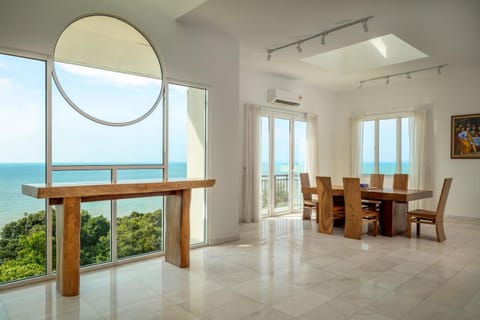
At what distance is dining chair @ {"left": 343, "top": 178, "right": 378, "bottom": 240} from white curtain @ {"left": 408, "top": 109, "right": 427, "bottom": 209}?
8.03 feet

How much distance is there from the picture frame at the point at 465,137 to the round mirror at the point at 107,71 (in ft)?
18.8

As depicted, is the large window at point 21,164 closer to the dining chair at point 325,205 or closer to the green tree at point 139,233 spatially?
the green tree at point 139,233

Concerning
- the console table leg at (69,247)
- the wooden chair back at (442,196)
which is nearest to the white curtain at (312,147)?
the wooden chair back at (442,196)

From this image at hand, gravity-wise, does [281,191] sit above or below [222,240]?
above

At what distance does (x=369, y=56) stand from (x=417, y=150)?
2291mm

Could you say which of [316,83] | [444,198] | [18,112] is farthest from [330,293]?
[316,83]

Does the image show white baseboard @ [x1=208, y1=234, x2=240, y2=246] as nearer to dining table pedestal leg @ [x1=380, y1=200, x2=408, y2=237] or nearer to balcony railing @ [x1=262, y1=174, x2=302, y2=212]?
balcony railing @ [x1=262, y1=174, x2=302, y2=212]

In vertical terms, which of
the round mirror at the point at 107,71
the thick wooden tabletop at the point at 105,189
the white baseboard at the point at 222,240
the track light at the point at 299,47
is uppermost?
the track light at the point at 299,47

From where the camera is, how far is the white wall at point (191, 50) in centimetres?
301

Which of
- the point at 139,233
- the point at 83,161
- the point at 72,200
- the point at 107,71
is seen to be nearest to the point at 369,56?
the point at 107,71

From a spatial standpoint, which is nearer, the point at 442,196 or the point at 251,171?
the point at 442,196

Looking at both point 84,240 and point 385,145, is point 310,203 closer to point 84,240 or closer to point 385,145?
point 385,145

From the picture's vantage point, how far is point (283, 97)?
6625 mm

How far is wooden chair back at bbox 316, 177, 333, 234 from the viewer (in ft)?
16.9
